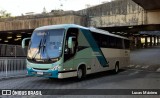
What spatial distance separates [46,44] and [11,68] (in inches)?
178

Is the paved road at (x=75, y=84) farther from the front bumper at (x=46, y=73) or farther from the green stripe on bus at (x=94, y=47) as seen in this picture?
the green stripe on bus at (x=94, y=47)

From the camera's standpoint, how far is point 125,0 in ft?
91.0

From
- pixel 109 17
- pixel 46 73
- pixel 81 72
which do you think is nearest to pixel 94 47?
pixel 81 72

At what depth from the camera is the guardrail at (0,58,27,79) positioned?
17.0 m

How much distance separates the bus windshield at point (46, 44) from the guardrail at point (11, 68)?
9.91ft

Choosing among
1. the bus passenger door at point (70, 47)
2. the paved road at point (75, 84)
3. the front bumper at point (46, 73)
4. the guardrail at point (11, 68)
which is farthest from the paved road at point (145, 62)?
the front bumper at point (46, 73)

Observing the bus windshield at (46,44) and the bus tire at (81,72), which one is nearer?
the bus windshield at (46,44)

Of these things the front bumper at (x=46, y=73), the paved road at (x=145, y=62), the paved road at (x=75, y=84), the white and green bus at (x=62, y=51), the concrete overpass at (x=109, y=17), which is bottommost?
the paved road at (x=145, y=62)

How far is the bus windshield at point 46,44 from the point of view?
14.2 metres

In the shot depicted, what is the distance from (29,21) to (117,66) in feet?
50.7

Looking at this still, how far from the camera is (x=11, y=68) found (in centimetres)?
1778

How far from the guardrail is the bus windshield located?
3019 millimetres

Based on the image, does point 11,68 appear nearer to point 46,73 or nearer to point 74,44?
point 46,73

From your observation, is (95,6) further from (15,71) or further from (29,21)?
(15,71)
